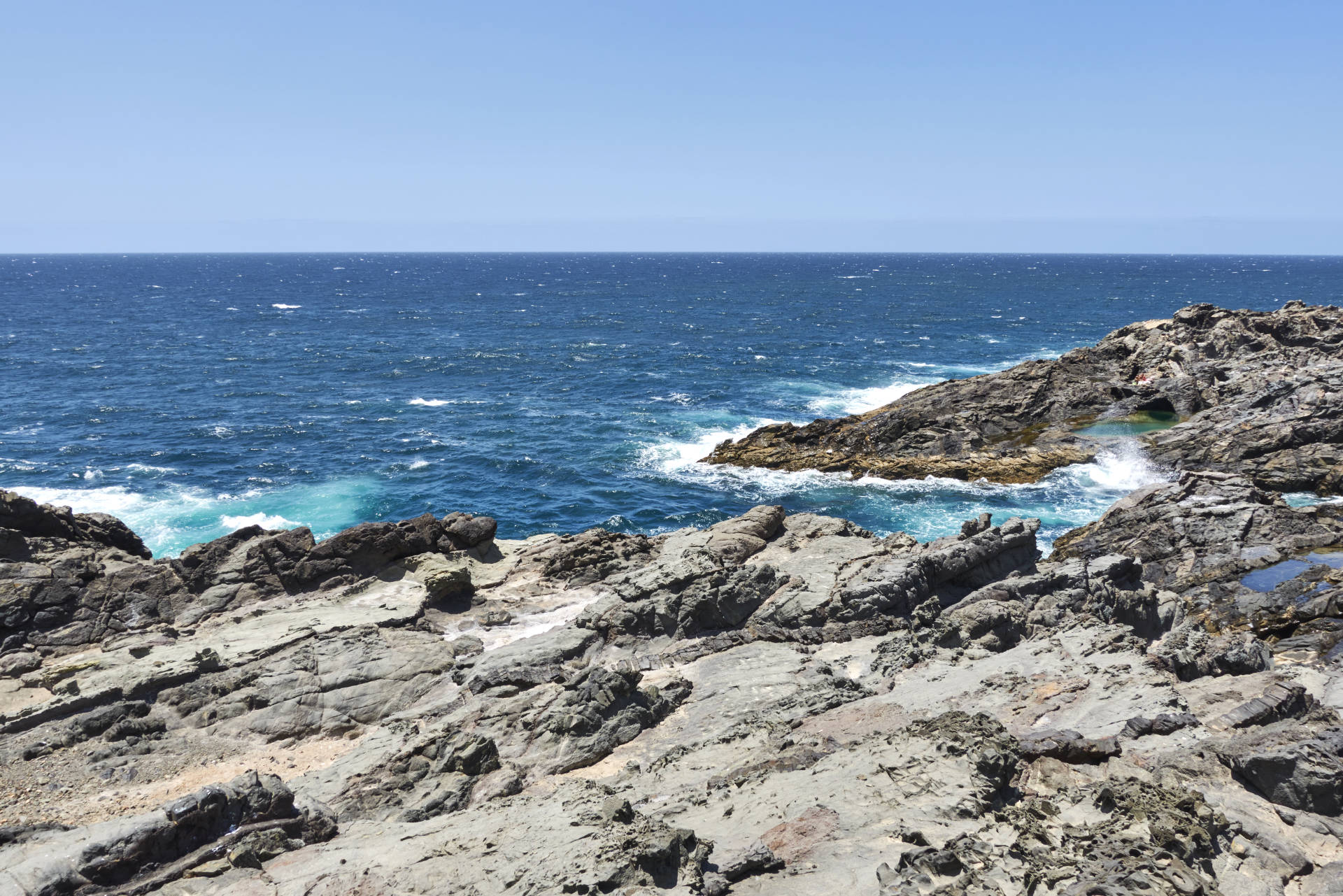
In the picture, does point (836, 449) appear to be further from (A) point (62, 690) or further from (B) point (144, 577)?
(A) point (62, 690)

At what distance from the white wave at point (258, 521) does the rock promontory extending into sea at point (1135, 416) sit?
1203 inches

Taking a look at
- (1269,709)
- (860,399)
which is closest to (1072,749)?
(1269,709)

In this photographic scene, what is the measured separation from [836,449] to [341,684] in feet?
146

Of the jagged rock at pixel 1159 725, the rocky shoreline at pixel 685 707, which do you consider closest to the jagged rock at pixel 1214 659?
the rocky shoreline at pixel 685 707

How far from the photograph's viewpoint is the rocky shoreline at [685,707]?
14594 millimetres

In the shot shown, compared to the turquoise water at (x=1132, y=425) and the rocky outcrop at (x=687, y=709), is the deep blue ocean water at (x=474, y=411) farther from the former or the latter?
the rocky outcrop at (x=687, y=709)

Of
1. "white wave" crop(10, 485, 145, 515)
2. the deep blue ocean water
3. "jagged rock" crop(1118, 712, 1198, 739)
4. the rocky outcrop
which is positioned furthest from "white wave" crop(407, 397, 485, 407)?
"jagged rock" crop(1118, 712, 1198, 739)

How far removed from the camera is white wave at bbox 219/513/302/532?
1850 inches

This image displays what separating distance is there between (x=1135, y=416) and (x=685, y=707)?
56.9 meters

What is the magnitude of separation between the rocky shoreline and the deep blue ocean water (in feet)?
48.0

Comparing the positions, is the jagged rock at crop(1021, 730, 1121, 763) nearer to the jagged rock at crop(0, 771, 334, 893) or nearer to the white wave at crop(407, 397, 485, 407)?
the jagged rock at crop(0, 771, 334, 893)

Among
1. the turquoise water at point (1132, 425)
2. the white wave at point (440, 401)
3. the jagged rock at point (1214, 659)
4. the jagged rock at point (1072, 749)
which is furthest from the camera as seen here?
the white wave at point (440, 401)

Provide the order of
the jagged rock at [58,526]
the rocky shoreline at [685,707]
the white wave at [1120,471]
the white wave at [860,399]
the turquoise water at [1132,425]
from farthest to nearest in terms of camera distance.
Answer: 1. the white wave at [860,399]
2. the turquoise water at [1132,425]
3. the white wave at [1120,471]
4. the jagged rock at [58,526]
5. the rocky shoreline at [685,707]

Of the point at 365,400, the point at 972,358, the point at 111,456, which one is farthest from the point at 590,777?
the point at 972,358
